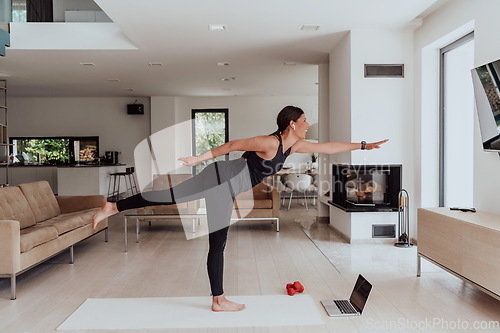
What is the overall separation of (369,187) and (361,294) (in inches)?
107

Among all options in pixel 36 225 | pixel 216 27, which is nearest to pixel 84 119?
pixel 216 27

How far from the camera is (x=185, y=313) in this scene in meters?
3.20

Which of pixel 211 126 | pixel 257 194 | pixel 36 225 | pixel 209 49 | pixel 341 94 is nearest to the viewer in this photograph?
pixel 36 225

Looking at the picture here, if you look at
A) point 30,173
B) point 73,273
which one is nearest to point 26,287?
point 73,273

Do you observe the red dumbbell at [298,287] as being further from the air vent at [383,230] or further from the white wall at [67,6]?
the white wall at [67,6]

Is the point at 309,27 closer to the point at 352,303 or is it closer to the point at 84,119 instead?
the point at 352,303

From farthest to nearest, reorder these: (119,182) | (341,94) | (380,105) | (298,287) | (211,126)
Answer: (211,126), (119,182), (341,94), (380,105), (298,287)

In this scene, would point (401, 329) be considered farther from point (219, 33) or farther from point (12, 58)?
point (12, 58)

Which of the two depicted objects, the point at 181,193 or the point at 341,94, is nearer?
the point at 181,193

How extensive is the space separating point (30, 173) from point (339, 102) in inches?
340

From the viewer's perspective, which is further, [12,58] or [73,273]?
[12,58]

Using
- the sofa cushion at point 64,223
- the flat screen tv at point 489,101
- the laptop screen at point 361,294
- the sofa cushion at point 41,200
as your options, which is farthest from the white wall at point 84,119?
the laptop screen at point 361,294

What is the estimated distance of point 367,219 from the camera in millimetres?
5703

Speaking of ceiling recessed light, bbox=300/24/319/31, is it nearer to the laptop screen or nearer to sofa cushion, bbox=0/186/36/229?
the laptop screen
